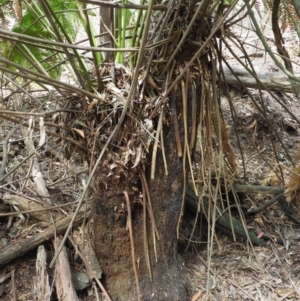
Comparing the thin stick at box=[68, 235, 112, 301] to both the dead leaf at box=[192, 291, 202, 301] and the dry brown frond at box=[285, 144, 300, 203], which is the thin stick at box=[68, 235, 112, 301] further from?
the dry brown frond at box=[285, 144, 300, 203]

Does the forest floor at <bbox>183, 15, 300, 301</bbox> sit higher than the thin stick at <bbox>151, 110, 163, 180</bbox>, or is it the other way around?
the thin stick at <bbox>151, 110, 163, 180</bbox>

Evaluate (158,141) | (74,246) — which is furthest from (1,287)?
(158,141)

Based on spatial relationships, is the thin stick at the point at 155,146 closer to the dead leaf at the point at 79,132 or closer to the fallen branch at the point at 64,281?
the dead leaf at the point at 79,132

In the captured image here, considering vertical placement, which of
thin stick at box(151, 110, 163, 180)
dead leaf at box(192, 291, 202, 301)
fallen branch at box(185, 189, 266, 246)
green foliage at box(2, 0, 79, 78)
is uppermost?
green foliage at box(2, 0, 79, 78)

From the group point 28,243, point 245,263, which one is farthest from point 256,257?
point 28,243

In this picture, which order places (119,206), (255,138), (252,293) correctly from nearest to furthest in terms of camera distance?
(119,206)
(252,293)
(255,138)

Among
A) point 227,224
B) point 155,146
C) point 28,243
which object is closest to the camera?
point 155,146

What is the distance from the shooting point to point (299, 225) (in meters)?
1.53

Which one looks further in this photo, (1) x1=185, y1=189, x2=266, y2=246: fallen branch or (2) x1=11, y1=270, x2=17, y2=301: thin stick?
(1) x1=185, y1=189, x2=266, y2=246: fallen branch

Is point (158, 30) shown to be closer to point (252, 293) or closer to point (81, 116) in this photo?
point (81, 116)

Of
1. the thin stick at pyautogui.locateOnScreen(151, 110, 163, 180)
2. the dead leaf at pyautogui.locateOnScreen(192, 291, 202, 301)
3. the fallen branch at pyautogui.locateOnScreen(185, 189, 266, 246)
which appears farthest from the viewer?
the fallen branch at pyautogui.locateOnScreen(185, 189, 266, 246)

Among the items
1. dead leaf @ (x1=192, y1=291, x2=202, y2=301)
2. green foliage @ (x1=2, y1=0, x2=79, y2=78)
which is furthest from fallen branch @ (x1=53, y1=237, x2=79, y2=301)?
green foliage @ (x1=2, y1=0, x2=79, y2=78)

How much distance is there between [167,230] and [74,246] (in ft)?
1.10

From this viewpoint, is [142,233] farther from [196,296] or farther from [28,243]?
[28,243]
